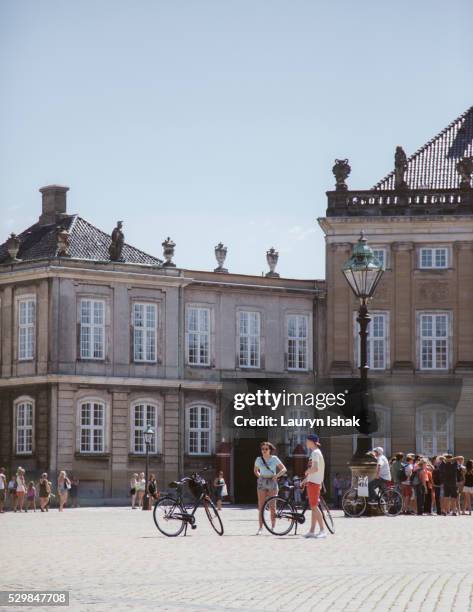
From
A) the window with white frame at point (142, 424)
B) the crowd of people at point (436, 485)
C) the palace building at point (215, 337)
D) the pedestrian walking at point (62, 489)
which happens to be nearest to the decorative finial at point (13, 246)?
the palace building at point (215, 337)

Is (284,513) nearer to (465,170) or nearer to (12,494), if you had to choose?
(12,494)

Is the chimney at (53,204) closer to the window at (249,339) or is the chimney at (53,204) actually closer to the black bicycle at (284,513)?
the window at (249,339)

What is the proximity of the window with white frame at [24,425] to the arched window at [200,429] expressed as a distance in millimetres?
6382

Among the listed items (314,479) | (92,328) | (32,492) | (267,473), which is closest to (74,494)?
(32,492)

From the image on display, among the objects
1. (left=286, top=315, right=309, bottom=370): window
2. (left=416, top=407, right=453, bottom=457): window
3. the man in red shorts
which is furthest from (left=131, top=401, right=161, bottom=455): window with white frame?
the man in red shorts

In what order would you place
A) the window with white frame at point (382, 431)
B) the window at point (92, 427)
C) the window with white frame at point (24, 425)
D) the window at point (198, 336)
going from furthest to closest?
the window at point (198, 336)
the window with white frame at point (382, 431)
the window with white frame at point (24, 425)
the window at point (92, 427)

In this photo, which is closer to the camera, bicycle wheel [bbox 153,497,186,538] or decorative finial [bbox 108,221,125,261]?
bicycle wheel [bbox 153,497,186,538]

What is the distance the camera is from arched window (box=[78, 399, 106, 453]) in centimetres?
5975

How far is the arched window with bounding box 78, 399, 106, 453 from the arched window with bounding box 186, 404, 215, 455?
401cm

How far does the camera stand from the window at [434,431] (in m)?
62.6

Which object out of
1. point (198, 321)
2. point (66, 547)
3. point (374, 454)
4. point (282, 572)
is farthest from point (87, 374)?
point (282, 572)

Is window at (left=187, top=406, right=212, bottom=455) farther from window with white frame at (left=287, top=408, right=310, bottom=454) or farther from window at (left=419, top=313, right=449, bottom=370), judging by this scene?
window at (left=419, top=313, right=449, bottom=370)

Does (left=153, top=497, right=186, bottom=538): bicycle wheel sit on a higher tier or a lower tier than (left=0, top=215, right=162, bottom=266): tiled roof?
lower

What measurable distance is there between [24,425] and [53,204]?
983 cm
